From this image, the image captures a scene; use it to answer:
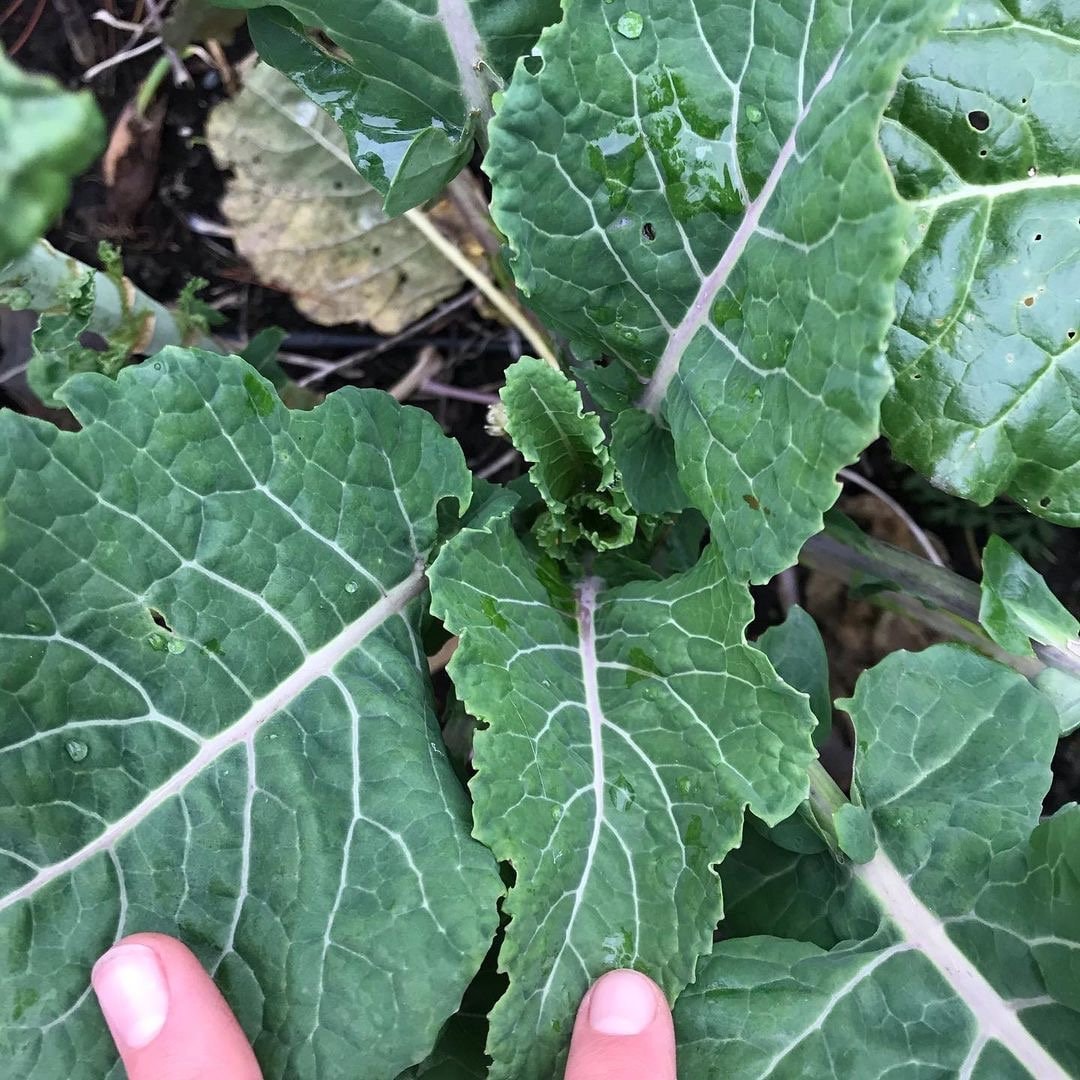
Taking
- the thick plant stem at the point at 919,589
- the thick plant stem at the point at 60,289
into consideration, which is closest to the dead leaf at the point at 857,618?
the thick plant stem at the point at 919,589

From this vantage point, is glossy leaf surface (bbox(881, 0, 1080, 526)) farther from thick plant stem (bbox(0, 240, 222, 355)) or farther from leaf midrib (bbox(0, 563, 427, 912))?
thick plant stem (bbox(0, 240, 222, 355))

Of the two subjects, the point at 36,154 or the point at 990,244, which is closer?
the point at 36,154

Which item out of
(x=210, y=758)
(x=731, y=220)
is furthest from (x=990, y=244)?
(x=210, y=758)

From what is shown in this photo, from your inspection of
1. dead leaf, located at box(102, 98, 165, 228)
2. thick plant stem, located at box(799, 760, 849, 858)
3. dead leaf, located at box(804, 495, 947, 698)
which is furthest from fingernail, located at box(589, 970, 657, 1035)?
dead leaf, located at box(102, 98, 165, 228)

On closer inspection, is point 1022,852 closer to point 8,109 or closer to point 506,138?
point 506,138

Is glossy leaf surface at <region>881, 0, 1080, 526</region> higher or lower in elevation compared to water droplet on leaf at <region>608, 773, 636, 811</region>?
higher

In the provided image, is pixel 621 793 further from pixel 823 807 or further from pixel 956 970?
pixel 956 970
